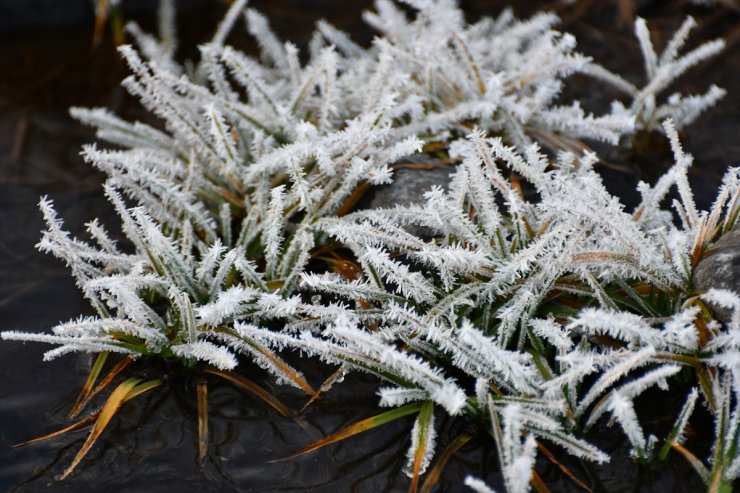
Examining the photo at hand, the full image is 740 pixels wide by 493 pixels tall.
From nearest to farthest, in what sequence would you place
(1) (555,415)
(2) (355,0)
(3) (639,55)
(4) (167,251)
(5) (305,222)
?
(1) (555,415)
(4) (167,251)
(5) (305,222)
(3) (639,55)
(2) (355,0)

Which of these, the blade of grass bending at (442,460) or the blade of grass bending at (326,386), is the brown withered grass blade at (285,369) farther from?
the blade of grass bending at (442,460)

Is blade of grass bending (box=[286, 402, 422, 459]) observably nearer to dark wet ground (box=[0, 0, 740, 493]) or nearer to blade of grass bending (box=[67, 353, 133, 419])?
dark wet ground (box=[0, 0, 740, 493])

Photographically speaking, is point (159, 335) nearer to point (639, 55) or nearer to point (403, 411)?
point (403, 411)

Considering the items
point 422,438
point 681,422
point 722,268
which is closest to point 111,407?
point 422,438

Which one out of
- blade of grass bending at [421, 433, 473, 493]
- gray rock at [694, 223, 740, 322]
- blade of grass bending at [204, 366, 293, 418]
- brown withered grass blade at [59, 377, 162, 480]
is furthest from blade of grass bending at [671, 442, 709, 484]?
brown withered grass blade at [59, 377, 162, 480]

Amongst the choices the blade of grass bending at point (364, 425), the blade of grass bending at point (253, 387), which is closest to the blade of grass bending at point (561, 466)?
the blade of grass bending at point (364, 425)

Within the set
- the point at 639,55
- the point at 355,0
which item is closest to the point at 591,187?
the point at 639,55
